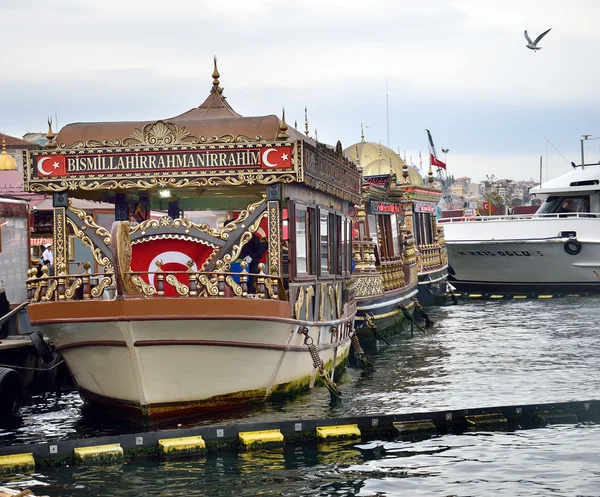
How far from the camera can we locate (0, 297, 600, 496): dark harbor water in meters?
10.7

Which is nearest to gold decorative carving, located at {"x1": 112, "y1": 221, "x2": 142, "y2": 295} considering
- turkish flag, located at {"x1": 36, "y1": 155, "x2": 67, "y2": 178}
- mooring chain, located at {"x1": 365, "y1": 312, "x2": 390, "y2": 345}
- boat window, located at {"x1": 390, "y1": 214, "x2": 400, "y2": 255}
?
turkish flag, located at {"x1": 36, "y1": 155, "x2": 67, "y2": 178}

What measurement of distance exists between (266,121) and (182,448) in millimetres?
5057

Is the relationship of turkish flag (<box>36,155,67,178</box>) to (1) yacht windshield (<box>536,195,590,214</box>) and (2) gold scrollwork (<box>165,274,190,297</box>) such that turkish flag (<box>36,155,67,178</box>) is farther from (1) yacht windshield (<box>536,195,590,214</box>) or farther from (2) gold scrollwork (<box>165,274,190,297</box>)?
(1) yacht windshield (<box>536,195,590,214</box>)

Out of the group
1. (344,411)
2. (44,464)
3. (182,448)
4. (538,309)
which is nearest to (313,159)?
(344,411)

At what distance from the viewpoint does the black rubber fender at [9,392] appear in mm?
15195

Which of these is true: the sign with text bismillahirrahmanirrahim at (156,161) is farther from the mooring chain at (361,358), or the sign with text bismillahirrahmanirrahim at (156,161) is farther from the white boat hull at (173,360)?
the mooring chain at (361,358)

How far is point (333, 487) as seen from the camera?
10711mm

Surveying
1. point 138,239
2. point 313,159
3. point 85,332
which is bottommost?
point 85,332

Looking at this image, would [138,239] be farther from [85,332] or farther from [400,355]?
[400,355]

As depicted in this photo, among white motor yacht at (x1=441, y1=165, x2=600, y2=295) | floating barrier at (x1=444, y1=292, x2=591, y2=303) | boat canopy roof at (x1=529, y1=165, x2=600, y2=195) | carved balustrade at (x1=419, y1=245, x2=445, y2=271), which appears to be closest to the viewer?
carved balustrade at (x1=419, y1=245, x2=445, y2=271)

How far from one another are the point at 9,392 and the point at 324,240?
571cm

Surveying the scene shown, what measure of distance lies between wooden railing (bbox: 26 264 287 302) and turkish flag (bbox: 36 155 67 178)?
4.76 ft

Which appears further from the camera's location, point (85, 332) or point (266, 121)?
point (266, 121)

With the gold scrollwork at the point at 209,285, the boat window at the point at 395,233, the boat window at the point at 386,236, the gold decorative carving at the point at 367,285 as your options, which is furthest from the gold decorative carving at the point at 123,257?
the boat window at the point at 395,233
